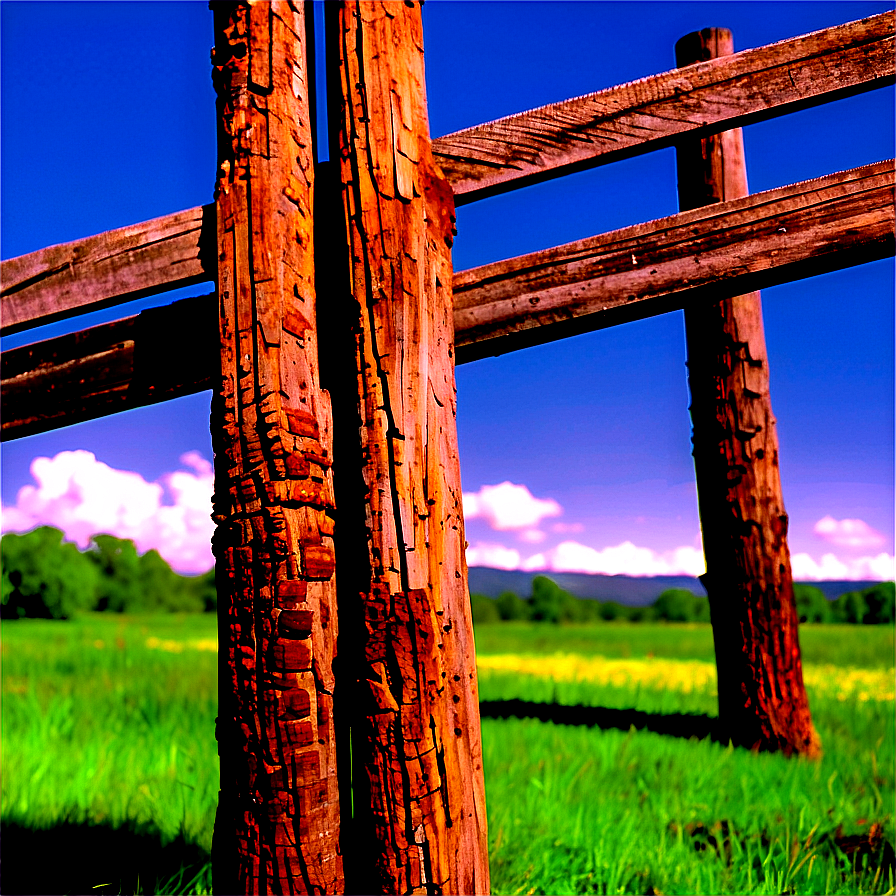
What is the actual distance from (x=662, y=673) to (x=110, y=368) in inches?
324

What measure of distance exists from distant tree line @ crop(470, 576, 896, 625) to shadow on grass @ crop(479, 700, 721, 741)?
23650 mm

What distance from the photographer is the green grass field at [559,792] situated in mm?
2789

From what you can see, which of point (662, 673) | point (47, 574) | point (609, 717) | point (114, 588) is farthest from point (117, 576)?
point (609, 717)

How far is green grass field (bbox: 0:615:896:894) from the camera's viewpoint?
2.79 metres

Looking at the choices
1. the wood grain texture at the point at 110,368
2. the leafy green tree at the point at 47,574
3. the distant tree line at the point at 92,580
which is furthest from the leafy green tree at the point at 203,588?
the wood grain texture at the point at 110,368

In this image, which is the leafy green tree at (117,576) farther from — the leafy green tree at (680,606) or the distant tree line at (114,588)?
the leafy green tree at (680,606)

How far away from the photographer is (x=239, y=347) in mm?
1718

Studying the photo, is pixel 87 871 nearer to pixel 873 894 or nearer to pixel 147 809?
pixel 147 809

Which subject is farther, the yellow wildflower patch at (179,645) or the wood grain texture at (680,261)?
the yellow wildflower patch at (179,645)

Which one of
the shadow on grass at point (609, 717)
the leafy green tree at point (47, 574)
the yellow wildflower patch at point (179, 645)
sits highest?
the leafy green tree at point (47, 574)

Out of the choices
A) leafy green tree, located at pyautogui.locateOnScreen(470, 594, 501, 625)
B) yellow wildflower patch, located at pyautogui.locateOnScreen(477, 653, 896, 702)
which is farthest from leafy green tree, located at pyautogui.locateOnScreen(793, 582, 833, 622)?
yellow wildflower patch, located at pyautogui.locateOnScreen(477, 653, 896, 702)

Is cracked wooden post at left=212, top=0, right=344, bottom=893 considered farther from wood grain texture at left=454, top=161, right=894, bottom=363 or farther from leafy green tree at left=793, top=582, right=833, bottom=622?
leafy green tree at left=793, top=582, right=833, bottom=622

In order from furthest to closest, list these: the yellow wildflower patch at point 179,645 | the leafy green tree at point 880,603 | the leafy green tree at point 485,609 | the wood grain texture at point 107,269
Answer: the leafy green tree at point 485,609, the leafy green tree at point 880,603, the yellow wildflower patch at point 179,645, the wood grain texture at point 107,269

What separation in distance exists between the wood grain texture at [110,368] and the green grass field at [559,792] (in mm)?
1588
